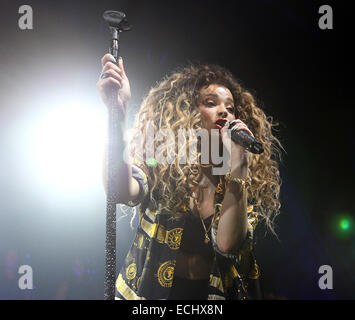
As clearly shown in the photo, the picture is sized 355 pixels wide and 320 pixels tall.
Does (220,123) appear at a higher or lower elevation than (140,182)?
higher

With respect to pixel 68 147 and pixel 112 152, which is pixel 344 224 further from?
pixel 68 147

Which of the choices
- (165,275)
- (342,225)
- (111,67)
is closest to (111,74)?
(111,67)

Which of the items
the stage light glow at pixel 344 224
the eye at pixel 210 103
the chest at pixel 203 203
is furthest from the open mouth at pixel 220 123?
the stage light glow at pixel 344 224

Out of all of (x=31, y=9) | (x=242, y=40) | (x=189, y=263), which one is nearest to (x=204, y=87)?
(x=242, y=40)

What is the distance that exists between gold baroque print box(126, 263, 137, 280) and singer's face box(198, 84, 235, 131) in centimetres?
65

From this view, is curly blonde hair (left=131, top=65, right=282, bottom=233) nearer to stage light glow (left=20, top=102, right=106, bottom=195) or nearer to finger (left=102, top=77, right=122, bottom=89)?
stage light glow (left=20, top=102, right=106, bottom=195)

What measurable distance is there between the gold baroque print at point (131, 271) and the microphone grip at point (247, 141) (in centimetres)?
62

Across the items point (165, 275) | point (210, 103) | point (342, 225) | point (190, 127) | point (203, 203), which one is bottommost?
point (165, 275)

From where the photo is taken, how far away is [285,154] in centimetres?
167

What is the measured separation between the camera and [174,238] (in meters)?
1.39

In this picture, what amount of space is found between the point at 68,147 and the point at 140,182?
16.3 inches

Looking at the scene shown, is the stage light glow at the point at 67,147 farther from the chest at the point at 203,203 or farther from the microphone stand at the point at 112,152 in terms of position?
the chest at the point at 203,203

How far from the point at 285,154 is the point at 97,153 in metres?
0.86

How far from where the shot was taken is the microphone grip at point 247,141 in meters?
1.15
